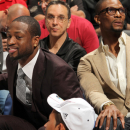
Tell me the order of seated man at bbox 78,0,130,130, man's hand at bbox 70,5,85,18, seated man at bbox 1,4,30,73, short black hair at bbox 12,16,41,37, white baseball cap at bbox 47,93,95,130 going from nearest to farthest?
white baseball cap at bbox 47,93,95,130 < short black hair at bbox 12,16,41,37 < seated man at bbox 78,0,130,130 < seated man at bbox 1,4,30,73 < man's hand at bbox 70,5,85,18

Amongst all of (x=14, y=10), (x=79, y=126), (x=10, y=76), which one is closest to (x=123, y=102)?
(x=79, y=126)

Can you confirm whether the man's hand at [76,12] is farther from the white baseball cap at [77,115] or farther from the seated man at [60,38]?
the white baseball cap at [77,115]

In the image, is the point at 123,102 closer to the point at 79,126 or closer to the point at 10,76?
the point at 79,126

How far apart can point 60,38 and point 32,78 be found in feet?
2.40

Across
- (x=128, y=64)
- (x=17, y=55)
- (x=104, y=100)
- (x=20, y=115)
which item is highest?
(x=17, y=55)

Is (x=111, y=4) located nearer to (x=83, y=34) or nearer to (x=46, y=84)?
(x=83, y=34)

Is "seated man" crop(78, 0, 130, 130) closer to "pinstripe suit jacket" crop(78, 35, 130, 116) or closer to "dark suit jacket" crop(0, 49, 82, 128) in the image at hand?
"pinstripe suit jacket" crop(78, 35, 130, 116)

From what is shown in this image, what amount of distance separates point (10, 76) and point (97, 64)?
0.58m

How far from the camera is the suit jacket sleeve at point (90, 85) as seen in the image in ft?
5.29

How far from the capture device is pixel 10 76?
5.64ft

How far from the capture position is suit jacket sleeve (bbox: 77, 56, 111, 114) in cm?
161

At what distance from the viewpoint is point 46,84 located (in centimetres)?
155

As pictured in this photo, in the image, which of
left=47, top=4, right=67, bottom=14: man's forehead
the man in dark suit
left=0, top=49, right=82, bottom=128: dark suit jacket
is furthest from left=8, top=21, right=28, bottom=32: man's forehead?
left=47, top=4, right=67, bottom=14: man's forehead

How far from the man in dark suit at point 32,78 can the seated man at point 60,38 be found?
0.47 meters
